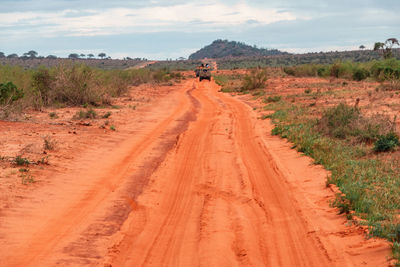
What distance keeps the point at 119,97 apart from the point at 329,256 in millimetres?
27641

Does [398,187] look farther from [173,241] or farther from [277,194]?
[173,241]

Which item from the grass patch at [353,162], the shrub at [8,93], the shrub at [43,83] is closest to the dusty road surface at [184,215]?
the grass patch at [353,162]

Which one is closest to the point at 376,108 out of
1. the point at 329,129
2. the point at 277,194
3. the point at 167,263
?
the point at 329,129

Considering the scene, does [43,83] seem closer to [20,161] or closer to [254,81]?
[20,161]

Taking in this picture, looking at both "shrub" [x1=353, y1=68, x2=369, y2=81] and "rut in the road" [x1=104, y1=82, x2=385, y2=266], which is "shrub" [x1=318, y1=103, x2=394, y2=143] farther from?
"shrub" [x1=353, y1=68, x2=369, y2=81]

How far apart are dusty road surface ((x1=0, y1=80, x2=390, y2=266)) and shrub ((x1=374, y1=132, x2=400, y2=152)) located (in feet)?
6.21

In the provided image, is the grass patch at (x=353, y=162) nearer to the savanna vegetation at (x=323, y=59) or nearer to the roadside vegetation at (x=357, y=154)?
the roadside vegetation at (x=357, y=154)

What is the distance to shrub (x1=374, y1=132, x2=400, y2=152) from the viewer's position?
37.6 feet

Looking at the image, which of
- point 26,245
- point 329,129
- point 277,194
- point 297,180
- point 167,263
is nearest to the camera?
point 167,263

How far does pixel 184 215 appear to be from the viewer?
795cm

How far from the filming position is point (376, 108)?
18.9 m

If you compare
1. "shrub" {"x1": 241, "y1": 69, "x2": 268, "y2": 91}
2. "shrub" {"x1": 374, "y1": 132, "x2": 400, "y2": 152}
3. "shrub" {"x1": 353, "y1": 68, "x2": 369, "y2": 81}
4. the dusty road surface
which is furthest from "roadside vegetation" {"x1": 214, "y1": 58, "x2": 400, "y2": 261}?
"shrub" {"x1": 353, "y1": 68, "x2": 369, "y2": 81}

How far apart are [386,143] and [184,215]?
6.30 metres

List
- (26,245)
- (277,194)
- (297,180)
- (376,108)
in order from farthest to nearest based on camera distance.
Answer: (376,108)
(297,180)
(277,194)
(26,245)
